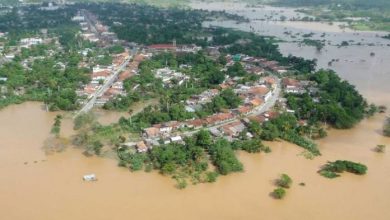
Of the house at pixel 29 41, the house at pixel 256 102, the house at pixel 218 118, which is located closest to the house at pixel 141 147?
the house at pixel 218 118

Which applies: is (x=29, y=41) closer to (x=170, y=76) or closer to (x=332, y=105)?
(x=170, y=76)

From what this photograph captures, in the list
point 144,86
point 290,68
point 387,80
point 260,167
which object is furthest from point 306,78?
point 260,167

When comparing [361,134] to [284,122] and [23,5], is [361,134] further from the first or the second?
[23,5]

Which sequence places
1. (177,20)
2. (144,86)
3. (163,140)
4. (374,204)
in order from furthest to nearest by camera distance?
(177,20) → (144,86) → (163,140) → (374,204)

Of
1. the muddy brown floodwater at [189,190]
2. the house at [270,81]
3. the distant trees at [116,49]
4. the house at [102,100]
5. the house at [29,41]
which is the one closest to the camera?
the muddy brown floodwater at [189,190]

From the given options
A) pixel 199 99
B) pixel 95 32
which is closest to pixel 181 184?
pixel 199 99

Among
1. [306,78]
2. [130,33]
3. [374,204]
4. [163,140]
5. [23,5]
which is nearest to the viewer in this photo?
[374,204]

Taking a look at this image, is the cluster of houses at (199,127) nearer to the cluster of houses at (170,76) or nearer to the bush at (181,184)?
the bush at (181,184)
